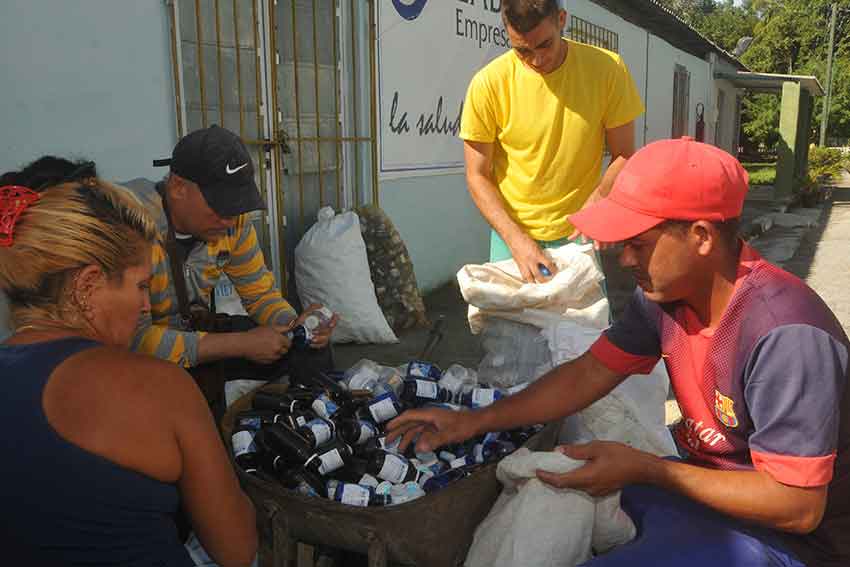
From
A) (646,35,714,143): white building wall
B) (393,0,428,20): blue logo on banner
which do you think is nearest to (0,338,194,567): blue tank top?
(393,0,428,20): blue logo on banner

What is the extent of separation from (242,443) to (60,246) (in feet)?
3.40

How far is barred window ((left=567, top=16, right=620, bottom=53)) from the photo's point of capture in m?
9.49

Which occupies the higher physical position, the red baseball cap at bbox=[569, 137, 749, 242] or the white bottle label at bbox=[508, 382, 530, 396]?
the red baseball cap at bbox=[569, 137, 749, 242]

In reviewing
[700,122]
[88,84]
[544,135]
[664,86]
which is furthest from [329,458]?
[700,122]

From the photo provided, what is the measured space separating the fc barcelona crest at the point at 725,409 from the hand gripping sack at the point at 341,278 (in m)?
3.41

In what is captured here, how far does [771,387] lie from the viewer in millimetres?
1552

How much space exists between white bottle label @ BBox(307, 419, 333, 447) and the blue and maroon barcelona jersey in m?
1.03

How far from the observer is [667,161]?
167cm

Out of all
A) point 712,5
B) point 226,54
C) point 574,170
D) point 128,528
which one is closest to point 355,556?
point 128,528

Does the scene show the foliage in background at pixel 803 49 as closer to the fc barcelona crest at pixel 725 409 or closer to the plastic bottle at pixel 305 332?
the plastic bottle at pixel 305 332

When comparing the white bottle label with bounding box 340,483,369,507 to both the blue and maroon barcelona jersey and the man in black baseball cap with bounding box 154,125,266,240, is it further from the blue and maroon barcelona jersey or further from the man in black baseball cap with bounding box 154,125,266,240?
the man in black baseball cap with bounding box 154,125,266,240

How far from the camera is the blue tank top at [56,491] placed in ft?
4.32

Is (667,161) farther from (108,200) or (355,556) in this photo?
(355,556)

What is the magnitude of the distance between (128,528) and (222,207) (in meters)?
1.38
